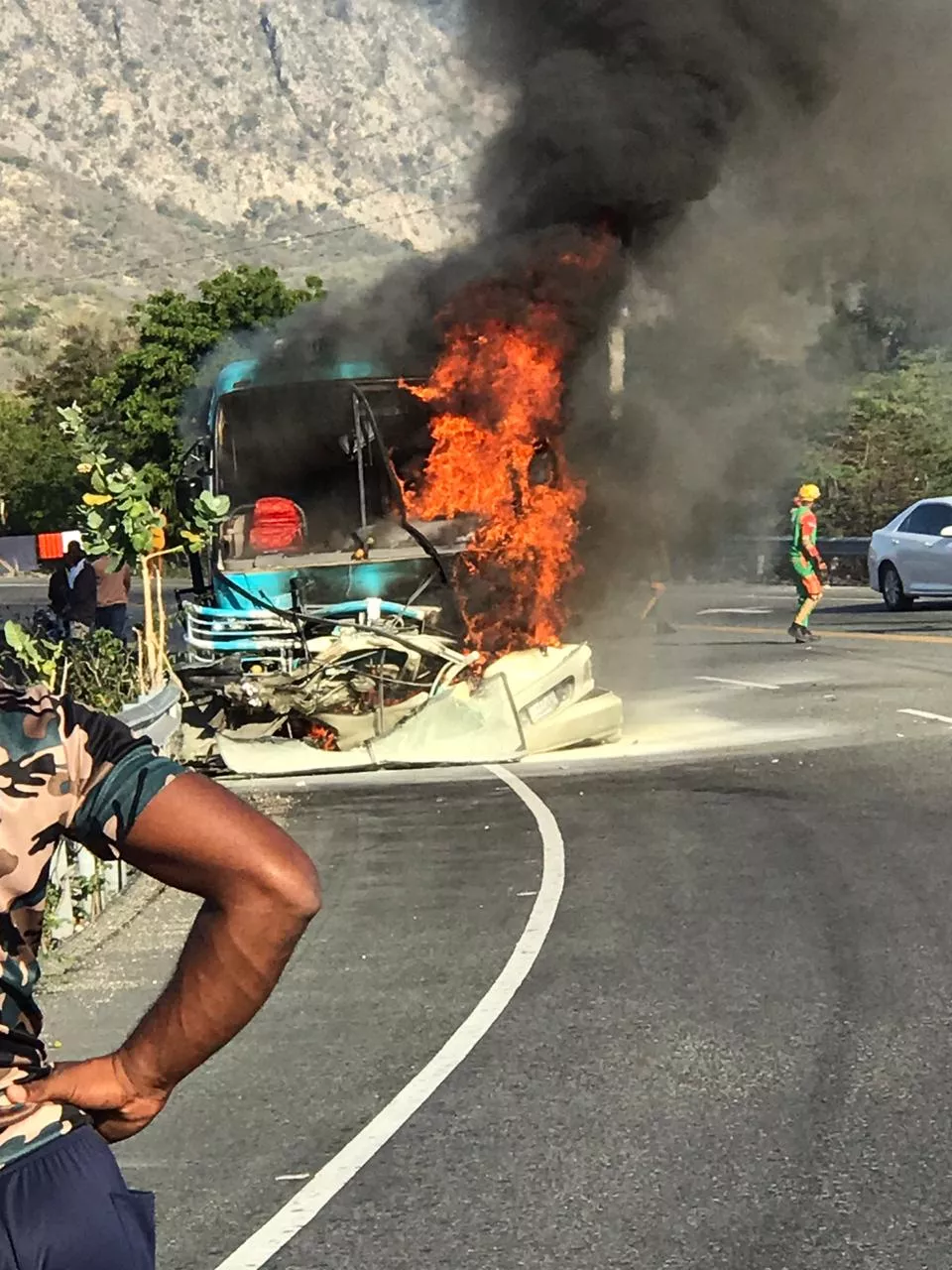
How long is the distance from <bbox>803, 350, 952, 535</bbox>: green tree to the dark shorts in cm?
4229

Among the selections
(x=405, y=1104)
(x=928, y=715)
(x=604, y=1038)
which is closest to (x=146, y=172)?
(x=928, y=715)

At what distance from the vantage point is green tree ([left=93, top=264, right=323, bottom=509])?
55156 mm

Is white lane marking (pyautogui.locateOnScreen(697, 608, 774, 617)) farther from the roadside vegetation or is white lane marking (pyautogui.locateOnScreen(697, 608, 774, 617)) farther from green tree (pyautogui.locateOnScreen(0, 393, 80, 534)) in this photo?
green tree (pyautogui.locateOnScreen(0, 393, 80, 534))

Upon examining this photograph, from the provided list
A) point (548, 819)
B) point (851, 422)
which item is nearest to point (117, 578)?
point (548, 819)

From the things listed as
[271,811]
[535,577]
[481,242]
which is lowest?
[271,811]

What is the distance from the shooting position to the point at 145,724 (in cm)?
1234

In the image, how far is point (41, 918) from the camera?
248cm

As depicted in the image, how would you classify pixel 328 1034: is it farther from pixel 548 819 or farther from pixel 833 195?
pixel 833 195

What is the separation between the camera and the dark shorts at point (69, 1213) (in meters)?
2.26

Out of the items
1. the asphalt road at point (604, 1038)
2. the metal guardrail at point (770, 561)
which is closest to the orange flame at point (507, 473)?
the asphalt road at point (604, 1038)

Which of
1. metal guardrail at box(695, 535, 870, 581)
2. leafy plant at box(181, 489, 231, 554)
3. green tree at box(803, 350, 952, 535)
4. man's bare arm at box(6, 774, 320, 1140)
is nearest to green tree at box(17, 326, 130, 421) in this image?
green tree at box(803, 350, 952, 535)

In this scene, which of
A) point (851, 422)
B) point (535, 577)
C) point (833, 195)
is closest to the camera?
point (535, 577)

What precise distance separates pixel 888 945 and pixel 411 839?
4.25m

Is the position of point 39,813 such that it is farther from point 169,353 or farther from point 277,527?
point 169,353
